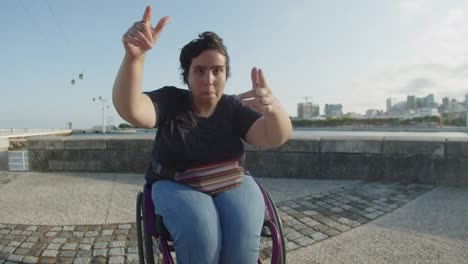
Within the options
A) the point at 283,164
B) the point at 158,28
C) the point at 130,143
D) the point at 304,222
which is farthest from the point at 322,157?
the point at 158,28

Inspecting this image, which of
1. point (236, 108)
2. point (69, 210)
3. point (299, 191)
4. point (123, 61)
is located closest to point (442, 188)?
point (299, 191)

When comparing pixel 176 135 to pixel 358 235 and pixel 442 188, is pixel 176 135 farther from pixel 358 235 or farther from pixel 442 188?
pixel 442 188

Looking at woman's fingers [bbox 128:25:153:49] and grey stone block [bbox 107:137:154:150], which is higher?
woman's fingers [bbox 128:25:153:49]

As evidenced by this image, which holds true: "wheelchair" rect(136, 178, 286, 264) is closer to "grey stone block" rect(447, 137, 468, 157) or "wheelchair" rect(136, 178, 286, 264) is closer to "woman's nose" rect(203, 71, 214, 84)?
"woman's nose" rect(203, 71, 214, 84)

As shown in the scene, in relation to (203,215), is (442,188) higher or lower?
lower

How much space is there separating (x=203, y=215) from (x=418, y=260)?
1.92m

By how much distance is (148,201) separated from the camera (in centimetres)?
164

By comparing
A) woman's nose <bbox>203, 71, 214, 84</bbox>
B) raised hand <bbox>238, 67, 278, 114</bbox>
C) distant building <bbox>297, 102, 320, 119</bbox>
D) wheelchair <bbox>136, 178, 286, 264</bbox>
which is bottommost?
wheelchair <bbox>136, 178, 286, 264</bbox>

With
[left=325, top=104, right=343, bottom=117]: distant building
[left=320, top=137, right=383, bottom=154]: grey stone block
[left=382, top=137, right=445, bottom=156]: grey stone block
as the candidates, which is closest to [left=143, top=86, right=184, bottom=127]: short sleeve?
[left=320, top=137, right=383, bottom=154]: grey stone block

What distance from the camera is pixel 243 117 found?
1.80 meters

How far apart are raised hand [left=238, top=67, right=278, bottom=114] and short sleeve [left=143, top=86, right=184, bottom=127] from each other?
1.47 ft

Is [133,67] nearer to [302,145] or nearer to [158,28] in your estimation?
[158,28]

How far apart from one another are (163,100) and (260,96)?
564 mm

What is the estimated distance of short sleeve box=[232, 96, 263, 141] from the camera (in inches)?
70.1
